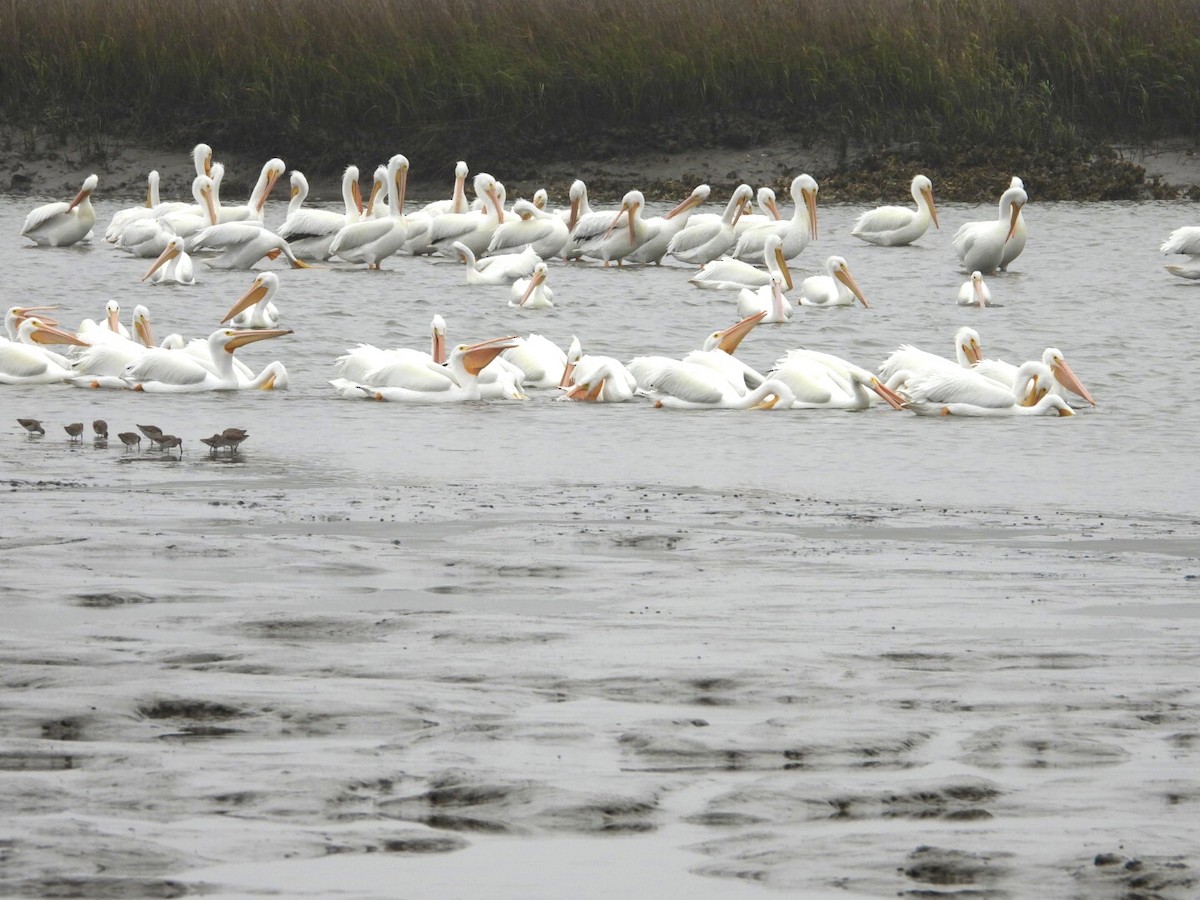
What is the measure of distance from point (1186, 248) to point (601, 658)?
13074 millimetres

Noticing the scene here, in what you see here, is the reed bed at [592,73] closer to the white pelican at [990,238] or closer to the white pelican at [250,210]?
the white pelican at [250,210]

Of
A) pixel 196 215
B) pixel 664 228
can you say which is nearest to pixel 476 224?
pixel 664 228

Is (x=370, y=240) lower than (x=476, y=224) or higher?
lower

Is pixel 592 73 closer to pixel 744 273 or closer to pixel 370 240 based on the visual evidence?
pixel 370 240

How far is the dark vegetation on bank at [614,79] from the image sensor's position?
2438 centimetres

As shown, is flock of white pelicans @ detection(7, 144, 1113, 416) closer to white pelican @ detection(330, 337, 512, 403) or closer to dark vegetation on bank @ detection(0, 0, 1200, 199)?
white pelican @ detection(330, 337, 512, 403)

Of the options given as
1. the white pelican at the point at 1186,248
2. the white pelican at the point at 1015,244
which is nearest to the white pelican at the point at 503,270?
the white pelican at the point at 1015,244

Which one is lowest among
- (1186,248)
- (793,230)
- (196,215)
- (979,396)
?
(979,396)

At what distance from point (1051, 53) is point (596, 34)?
525 centimetres

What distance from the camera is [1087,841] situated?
344cm

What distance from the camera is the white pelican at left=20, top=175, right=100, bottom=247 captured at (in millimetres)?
18934

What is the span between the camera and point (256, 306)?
13367 mm

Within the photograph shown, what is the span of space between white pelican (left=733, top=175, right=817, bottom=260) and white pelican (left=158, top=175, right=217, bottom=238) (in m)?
4.63

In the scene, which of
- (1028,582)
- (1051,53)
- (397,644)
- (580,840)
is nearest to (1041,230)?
(1051,53)
